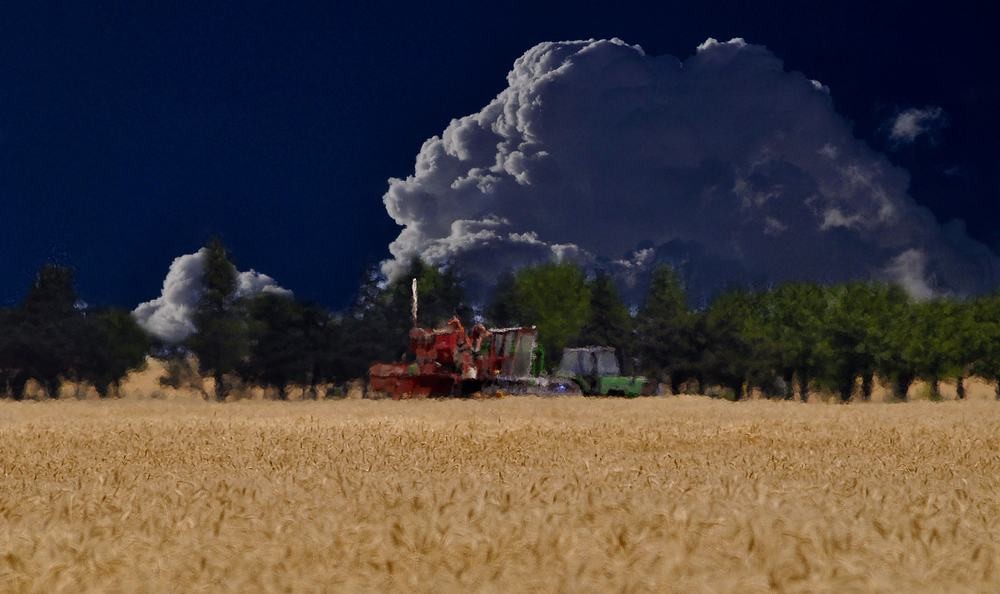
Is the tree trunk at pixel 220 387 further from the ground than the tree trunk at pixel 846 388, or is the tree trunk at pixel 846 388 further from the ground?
the tree trunk at pixel 846 388

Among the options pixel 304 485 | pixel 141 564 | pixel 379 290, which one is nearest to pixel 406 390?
pixel 379 290

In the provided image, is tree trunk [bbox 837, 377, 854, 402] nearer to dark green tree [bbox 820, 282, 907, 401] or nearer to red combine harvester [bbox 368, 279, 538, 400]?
dark green tree [bbox 820, 282, 907, 401]

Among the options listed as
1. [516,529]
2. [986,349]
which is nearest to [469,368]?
[516,529]

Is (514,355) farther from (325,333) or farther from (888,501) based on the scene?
(888,501)

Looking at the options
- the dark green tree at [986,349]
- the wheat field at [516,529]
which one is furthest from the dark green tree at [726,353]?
the wheat field at [516,529]

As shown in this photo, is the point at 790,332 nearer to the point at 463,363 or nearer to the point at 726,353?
the point at 726,353

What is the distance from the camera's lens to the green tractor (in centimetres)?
4681

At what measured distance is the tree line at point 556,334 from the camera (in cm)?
5875

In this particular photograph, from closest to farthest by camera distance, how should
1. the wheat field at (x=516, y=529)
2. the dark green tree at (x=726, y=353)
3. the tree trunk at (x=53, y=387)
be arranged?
the wheat field at (x=516, y=529)
the tree trunk at (x=53, y=387)
the dark green tree at (x=726, y=353)

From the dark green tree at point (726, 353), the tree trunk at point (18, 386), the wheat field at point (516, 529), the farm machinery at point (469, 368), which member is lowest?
the wheat field at point (516, 529)

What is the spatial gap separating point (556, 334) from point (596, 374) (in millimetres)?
27325

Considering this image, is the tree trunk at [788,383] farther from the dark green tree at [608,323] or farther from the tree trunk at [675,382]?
the dark green tree at [608,323]

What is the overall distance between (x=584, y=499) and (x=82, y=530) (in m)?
3.10

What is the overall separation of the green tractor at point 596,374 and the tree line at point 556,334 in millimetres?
10711
